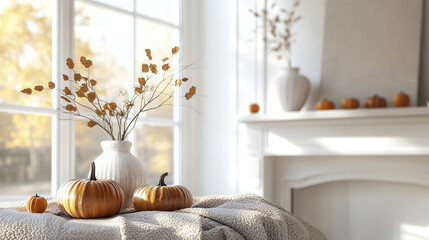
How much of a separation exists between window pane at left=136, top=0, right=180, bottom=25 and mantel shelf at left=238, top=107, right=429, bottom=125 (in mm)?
818

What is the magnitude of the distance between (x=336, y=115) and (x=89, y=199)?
1.69 metres

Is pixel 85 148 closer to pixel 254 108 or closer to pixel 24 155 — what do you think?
pixel 24 155

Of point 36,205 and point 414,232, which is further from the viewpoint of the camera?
point 414,232

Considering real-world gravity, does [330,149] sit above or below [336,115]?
below

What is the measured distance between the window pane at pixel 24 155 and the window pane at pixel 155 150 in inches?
21.4

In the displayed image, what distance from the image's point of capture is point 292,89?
2924mm

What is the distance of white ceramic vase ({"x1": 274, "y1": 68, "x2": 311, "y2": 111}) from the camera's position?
115 inches

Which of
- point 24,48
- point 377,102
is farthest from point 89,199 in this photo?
point 377,102

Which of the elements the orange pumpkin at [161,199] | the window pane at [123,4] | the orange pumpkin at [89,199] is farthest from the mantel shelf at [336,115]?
the orange pumpkin at [89,199]

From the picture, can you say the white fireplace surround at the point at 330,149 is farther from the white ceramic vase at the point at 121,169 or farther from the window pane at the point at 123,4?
the white ceramic vase at the point at 121,169

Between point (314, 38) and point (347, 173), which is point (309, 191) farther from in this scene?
point (314, 38)

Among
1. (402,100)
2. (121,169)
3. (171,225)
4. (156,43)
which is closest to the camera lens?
(171,225)

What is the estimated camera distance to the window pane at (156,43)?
3.10m

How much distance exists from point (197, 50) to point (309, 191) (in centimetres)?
115
